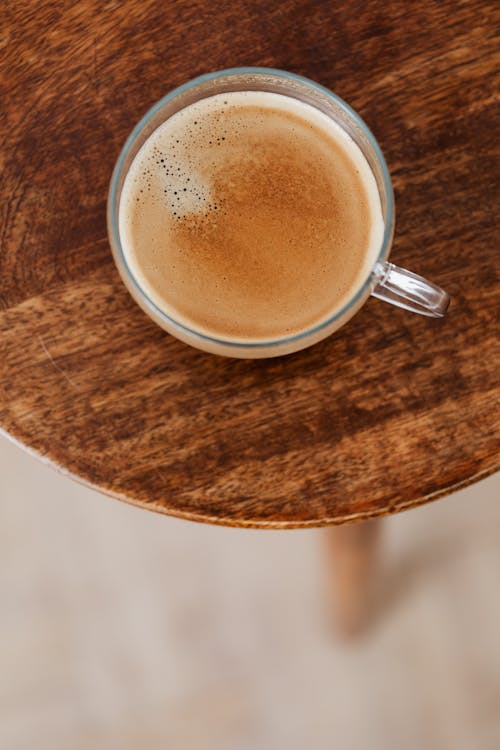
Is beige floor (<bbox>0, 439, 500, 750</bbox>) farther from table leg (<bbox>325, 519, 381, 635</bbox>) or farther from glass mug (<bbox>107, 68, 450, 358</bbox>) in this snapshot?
glass mug (<bbox>107, 68, 450, 358</bbox>)

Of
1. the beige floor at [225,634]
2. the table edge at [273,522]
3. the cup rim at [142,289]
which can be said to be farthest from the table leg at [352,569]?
the cup rim at [142,289]

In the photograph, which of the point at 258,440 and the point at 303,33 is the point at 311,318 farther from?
the point at 303,33

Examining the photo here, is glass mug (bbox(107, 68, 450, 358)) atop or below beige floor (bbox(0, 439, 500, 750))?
atop

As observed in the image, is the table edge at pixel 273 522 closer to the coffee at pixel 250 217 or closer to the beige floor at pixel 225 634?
the coffee at pixel 250 217

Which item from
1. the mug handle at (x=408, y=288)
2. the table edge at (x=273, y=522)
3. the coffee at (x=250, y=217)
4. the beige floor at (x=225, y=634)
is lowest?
the beige floor at (x=225, y=634)

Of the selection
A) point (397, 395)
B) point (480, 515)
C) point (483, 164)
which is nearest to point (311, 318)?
point (397, 395)

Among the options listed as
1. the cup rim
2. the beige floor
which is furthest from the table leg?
the cup rim
